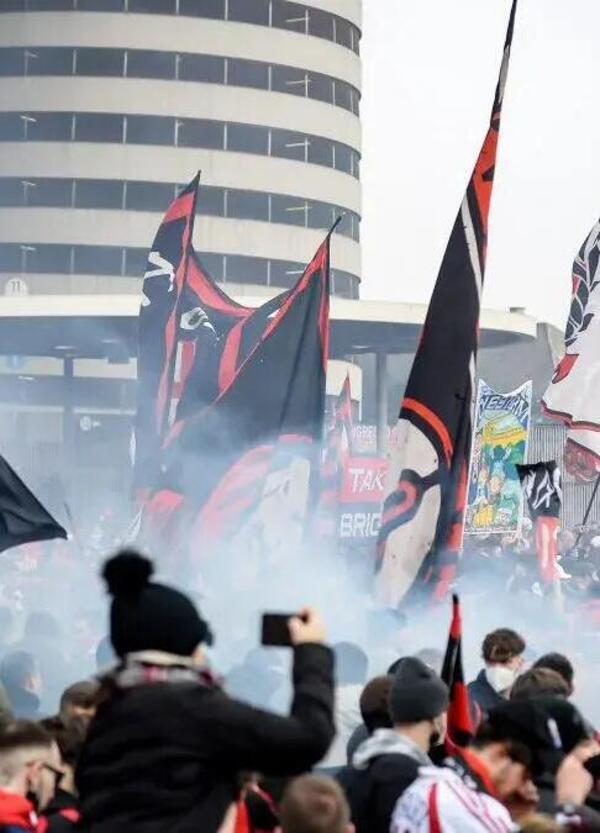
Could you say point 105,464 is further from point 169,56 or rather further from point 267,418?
point 267,418

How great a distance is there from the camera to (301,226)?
2798 inches

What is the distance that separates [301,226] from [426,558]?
6105 centimetres

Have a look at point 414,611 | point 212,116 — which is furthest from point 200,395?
point 212,116

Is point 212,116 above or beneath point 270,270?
above

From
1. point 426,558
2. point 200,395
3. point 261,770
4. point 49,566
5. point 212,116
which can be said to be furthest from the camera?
point 212,116

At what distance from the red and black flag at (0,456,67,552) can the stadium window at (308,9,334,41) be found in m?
61.7

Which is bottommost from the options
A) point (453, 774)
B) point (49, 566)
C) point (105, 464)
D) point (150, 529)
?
point (105, 464)

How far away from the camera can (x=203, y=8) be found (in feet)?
226

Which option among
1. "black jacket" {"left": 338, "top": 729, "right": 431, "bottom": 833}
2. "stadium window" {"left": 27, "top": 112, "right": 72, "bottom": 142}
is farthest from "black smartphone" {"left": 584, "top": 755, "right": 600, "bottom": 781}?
"stadium window" {"left": 27, "top": 112, "right": 72, "bottom": 142}

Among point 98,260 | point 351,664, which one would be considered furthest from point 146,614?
point 98,260

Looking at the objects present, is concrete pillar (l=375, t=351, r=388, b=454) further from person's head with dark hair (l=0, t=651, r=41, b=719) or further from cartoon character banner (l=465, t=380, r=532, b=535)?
person's head with dark hair (l=0, t=651, r=41, b=719)

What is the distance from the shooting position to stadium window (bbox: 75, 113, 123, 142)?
226ft

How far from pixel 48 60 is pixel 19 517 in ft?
196

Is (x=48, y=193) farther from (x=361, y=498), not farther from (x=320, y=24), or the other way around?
(x=361, y=498)
